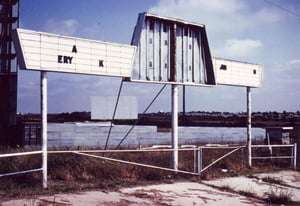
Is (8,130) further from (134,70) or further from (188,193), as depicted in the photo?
(188,193)

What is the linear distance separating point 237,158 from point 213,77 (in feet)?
10.3

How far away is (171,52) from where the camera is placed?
1126 cm

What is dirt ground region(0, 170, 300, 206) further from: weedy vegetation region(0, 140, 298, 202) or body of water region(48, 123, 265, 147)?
body of water region(48, 123, 265, 147)

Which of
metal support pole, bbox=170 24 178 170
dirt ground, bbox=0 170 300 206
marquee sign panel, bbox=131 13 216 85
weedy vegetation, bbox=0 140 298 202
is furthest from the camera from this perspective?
metal support pole, bbox=170 24 178 170

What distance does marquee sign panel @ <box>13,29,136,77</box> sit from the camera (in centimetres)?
820

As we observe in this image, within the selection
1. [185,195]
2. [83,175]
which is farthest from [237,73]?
[83,175]

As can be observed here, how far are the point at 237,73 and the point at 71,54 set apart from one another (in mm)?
6490

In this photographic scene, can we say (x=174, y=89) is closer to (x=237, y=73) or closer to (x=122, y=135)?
(x=237, y=73)

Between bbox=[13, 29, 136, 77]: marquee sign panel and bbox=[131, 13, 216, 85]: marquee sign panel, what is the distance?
53 cm

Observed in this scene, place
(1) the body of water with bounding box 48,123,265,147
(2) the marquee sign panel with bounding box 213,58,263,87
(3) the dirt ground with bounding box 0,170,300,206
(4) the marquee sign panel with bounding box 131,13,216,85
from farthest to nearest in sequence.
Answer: (1) the body of water with bounding box 48,123,265,147 → (2) the marquee sign panel with bounding box 213,58,263,87 → (4) the marquee sign panel with bounding box 131,13,216,85 → (3) the dirt ground with bounding box 0,170,300,206

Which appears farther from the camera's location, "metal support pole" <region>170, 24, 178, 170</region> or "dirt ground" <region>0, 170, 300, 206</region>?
"metal support pole" <region>170, 24, 178, 170</region>

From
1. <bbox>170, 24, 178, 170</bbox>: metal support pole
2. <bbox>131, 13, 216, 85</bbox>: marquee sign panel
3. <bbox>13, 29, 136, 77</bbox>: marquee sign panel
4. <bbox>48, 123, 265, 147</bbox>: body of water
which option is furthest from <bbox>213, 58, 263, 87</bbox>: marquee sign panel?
<bbox>48, 123, 265, 147</bbox>: body of water

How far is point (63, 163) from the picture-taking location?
9727 millimetres

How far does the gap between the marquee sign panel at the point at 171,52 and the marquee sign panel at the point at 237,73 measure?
1.78 feet
